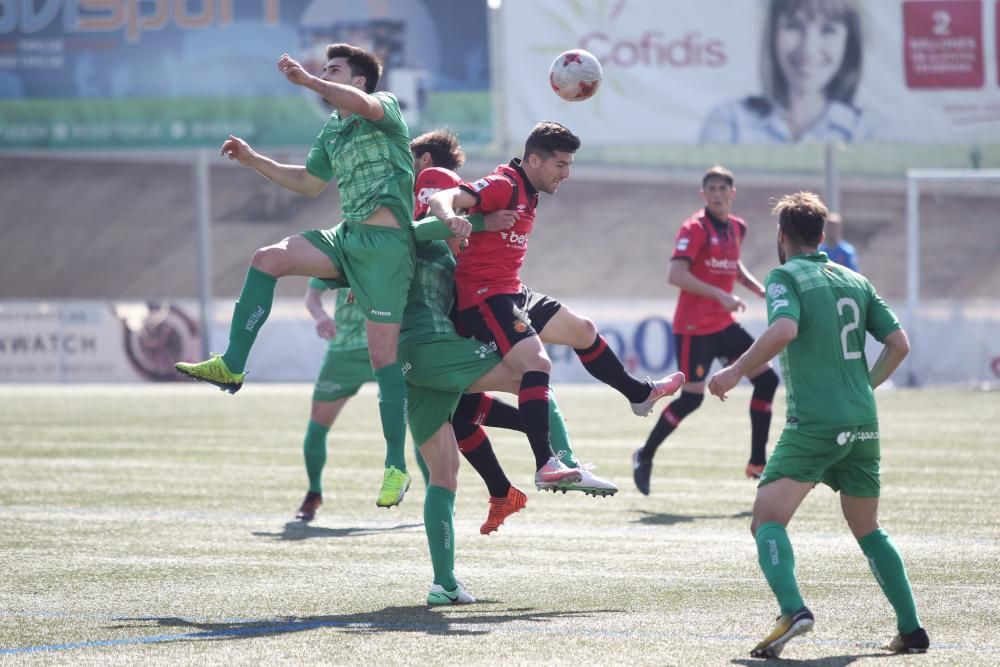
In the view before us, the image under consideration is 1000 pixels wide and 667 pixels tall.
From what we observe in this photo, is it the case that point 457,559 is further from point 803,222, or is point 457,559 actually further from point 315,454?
point 803,222

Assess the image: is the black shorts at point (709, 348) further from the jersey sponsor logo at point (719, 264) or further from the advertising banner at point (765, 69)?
the advertising banner at point (765, 69)

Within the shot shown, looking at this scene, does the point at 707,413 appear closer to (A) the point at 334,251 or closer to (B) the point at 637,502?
(B) the point at 637,502

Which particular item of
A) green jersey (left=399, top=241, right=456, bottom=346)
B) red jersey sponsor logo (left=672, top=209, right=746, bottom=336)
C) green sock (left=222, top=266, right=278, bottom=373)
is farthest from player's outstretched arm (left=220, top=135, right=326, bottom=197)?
red jersey sponsor logo (left=672, top=209, right=746, bottom=336)

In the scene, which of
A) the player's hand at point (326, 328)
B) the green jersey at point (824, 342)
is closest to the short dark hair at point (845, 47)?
the player's hand at point (326, 328)

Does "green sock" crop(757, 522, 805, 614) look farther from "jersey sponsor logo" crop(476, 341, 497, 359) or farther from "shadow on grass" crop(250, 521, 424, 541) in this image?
"shadow on grass" crop(250, 521, 424, 541)

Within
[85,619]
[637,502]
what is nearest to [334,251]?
[85,619]

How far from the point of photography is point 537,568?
782 centimetres

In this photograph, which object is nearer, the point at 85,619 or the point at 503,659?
the point at 503,659

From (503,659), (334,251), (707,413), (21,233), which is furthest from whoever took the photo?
(21,233)

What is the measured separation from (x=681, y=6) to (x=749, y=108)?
2.02 metres

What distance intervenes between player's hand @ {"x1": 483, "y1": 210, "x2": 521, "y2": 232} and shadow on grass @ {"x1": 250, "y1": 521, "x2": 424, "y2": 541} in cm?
258

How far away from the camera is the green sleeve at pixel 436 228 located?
712 cm

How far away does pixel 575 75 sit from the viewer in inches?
329

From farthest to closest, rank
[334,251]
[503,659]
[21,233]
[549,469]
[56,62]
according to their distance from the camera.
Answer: [21,233], [56,62], [334,251], [549,469], [503,659]
